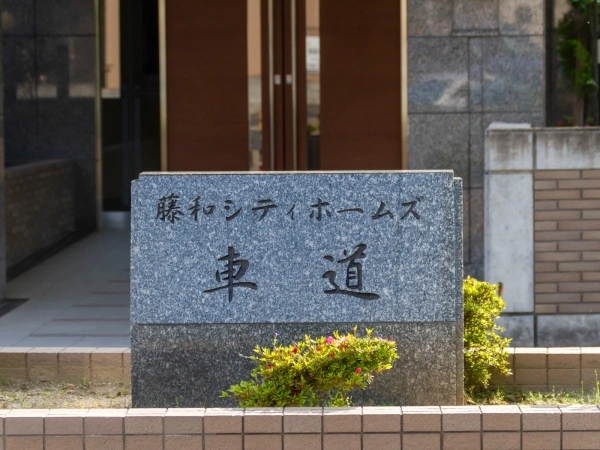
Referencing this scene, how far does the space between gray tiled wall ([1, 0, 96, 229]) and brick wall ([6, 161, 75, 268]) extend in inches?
13.7

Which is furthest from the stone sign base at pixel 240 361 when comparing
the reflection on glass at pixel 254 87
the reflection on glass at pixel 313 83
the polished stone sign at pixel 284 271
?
the reflection on glass at pixel 254 87

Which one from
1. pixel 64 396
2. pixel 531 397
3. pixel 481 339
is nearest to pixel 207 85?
pixel 64 396

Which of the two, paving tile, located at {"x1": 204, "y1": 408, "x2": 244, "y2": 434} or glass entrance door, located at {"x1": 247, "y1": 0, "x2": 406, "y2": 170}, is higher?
glass entrance door, located at {"x1": 247, "y1": 0, "x2": 406, "y2": 170}

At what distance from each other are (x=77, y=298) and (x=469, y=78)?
4491mm

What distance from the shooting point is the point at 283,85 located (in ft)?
44.9

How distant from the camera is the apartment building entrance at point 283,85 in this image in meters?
13.2

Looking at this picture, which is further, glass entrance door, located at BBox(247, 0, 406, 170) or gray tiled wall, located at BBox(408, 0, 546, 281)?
glass entrance door, located at BBox(247, 0, 406, 170)

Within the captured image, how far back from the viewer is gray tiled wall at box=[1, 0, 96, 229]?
46.9ft

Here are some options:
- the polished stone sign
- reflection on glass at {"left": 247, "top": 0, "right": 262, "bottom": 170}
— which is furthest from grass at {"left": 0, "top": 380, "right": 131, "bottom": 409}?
reflection on glass at {"left": 247, "top": 0, "right": 262, "bottom": 170}

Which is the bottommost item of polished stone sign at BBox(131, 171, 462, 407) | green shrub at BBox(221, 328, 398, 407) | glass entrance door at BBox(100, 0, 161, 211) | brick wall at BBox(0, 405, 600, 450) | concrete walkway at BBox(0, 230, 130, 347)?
concrete walkway at BBox(0, 230, 130, 347)

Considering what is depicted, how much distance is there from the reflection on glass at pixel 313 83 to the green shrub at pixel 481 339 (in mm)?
6619

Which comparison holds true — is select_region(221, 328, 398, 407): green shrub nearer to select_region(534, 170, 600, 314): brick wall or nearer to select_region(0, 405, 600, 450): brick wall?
select_region(0, 405, 600, 450): brick wall

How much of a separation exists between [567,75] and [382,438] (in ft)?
27.5

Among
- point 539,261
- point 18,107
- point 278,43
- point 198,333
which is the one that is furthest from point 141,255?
point 18,107
